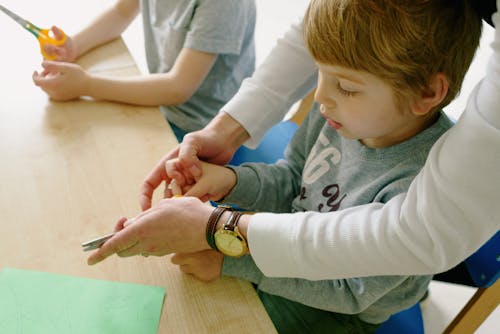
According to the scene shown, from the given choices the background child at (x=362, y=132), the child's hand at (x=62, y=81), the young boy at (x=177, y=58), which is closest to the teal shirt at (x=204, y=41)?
the young boy at (x=177, y=58)

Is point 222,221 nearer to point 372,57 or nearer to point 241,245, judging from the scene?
point 241,245

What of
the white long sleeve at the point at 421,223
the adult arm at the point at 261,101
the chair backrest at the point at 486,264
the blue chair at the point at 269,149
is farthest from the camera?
the blue chair at the point at 269,149

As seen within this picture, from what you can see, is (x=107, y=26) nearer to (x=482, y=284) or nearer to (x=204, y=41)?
(x=204, y=41)

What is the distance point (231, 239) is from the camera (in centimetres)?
57

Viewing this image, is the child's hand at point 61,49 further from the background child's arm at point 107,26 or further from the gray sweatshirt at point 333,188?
the gray sweatshirt at point 333,188

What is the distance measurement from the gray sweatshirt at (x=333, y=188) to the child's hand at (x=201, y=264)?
15 mm

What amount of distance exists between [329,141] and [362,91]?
20 cm

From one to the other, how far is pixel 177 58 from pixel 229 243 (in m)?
0.65

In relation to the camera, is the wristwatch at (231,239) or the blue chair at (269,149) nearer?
the wristwatch at (231,239)

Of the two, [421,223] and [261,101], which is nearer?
[421,223]

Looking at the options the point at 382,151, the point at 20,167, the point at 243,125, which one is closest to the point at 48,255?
the point at 20,167

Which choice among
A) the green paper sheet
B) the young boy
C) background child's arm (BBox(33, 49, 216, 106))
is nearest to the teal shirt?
the young boy

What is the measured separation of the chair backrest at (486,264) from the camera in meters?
0.65

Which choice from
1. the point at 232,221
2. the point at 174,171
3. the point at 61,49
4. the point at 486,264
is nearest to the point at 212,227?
the point at 232,221
